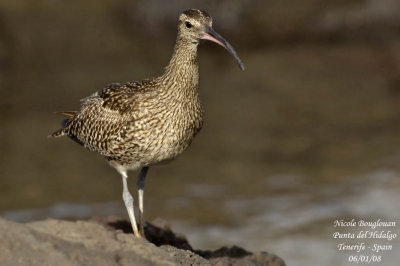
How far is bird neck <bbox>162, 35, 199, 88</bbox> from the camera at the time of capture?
9.27m

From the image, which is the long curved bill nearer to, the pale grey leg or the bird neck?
the bird neck

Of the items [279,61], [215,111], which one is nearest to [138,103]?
[215,111]

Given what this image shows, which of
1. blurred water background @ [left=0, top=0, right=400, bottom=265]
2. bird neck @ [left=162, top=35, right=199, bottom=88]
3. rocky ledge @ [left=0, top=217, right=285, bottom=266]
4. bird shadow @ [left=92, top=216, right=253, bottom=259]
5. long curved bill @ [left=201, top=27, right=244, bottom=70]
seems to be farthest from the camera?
blurred water background @ [left=0, top=0, right=400, bottom=265]

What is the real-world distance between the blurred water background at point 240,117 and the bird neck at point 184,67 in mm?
4277

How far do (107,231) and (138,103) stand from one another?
185 centimetres

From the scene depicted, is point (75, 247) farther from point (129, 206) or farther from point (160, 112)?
point (129, 206)

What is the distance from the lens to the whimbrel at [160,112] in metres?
9.05

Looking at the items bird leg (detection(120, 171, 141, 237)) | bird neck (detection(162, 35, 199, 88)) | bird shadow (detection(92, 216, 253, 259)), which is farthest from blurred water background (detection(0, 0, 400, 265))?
bird neck (detection(162, 35, 199, 88))

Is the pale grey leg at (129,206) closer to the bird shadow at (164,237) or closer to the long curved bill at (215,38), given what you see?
the bird shadow at (164,237)

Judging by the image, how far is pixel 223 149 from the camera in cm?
1667

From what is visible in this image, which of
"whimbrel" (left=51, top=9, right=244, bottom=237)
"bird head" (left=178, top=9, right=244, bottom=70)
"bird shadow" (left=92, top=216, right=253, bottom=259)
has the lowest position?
"bird shadow" (left=92, top=216, right=253, bottom=259)

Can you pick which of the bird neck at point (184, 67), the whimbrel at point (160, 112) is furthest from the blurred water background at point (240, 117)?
the bird neck at point (184, 67)

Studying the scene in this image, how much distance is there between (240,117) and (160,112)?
9.03 metres

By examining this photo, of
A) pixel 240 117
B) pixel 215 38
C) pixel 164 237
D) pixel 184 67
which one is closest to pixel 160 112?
pixel 184 67
